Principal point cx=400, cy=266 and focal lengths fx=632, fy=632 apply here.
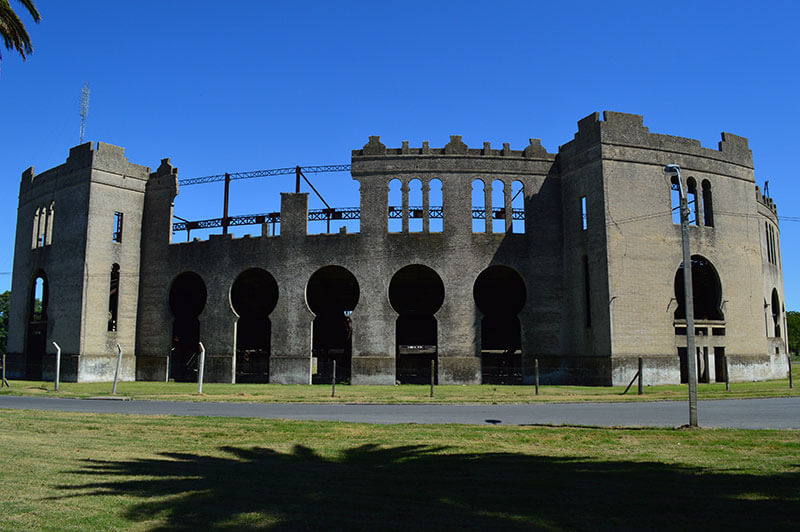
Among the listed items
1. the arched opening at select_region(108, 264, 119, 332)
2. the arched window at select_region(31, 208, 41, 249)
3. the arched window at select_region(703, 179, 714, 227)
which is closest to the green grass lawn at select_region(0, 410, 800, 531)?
the arched window at select_region(703, 179, 714, 227)

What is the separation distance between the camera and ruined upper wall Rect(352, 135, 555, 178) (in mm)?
39375

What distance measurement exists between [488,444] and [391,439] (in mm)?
2098

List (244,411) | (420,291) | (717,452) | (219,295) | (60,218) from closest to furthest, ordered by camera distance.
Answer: (717,452) → (244,411) → (219,295) → (60,218) → (420,291)

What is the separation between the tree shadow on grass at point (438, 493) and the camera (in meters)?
7.02

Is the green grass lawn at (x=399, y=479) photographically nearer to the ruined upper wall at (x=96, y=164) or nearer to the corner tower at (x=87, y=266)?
the corner tower at (x=87, y=266)

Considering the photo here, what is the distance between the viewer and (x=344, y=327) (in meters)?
52.8

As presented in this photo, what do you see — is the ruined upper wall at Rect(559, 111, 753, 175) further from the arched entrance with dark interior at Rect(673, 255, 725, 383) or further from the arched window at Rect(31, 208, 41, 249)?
the arched window at Rect(31, 208, 41, 249)

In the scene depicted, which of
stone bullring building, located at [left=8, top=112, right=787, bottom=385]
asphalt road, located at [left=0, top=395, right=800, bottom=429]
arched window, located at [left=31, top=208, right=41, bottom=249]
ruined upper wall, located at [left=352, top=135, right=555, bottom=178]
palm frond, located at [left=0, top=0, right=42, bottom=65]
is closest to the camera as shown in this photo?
asphalt road, located at [left=0, top=395, right=800, bottom=429]

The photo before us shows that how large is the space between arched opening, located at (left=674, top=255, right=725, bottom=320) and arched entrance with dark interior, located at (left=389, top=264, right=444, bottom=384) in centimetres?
1562

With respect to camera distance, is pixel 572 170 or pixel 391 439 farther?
pixel 572 170

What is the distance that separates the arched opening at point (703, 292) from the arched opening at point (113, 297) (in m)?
36.8

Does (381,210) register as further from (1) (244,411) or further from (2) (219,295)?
(1) (244,411)

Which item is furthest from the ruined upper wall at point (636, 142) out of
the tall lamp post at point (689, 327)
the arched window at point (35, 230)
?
the arched window at point (35, 230)

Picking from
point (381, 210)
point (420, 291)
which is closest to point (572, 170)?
point (381, 210)
